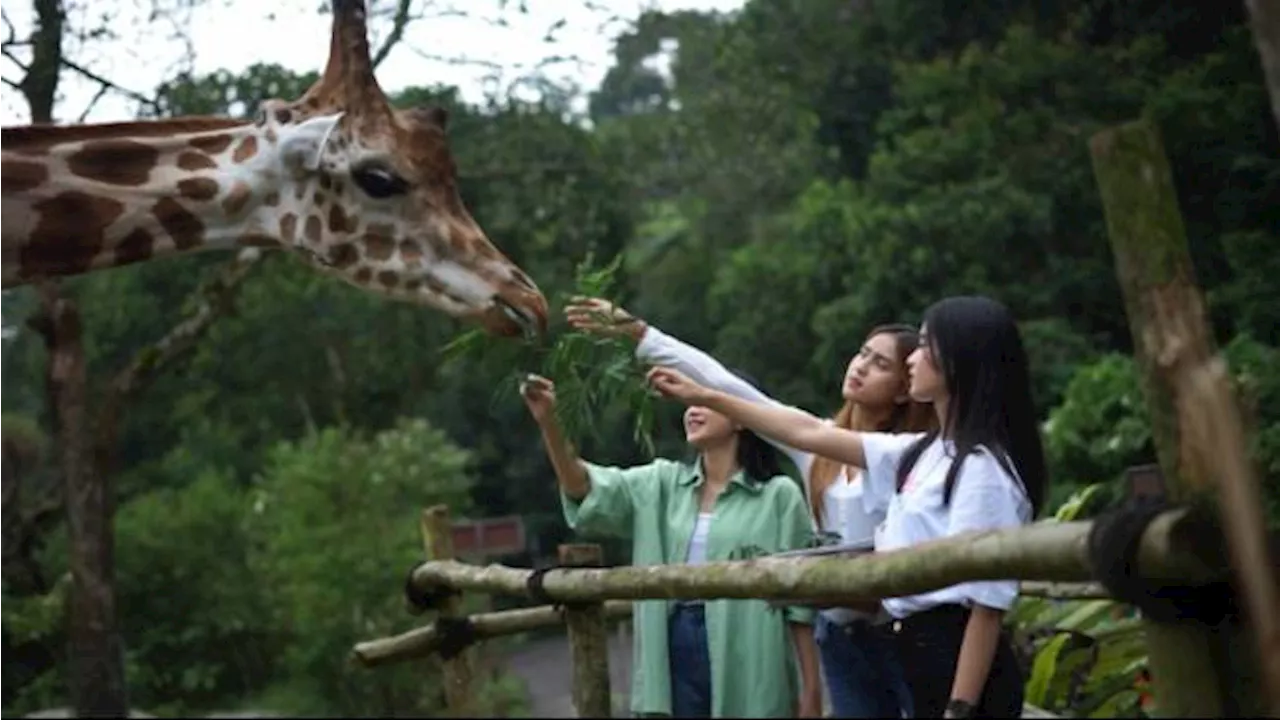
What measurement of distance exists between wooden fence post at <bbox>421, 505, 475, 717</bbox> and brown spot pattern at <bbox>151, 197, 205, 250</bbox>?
1.34 m

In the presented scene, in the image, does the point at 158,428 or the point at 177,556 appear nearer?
the point at 177,556

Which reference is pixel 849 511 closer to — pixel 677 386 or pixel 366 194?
pixel 677 386

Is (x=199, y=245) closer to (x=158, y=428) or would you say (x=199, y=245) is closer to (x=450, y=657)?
(x=450, y=657)

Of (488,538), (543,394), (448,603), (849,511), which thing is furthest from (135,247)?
(488,538)

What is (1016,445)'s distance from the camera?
341 centimetres

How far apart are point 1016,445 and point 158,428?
15246 mm

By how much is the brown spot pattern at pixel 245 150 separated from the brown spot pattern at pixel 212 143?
3 cm

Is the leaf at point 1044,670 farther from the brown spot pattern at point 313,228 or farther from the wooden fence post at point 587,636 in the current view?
the brown spot pattern at point 313,228

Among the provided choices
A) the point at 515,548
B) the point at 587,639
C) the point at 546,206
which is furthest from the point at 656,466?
the point at 546,206

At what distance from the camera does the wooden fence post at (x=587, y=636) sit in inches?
186

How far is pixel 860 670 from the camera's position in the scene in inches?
159

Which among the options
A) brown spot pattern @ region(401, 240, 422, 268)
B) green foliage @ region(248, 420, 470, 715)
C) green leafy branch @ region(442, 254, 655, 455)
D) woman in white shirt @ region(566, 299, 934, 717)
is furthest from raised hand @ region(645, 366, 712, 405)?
green foliage @ region(248, 420, 470, 715)

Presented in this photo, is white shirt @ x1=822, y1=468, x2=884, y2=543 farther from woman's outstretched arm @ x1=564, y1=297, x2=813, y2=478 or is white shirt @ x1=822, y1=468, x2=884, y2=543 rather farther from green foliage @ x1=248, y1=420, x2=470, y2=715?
green foliage @ x1=248, y1=420, x2=470, y2=715

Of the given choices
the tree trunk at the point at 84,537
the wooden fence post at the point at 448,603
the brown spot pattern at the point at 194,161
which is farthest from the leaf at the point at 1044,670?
the tree trunk at the point at 84,537
